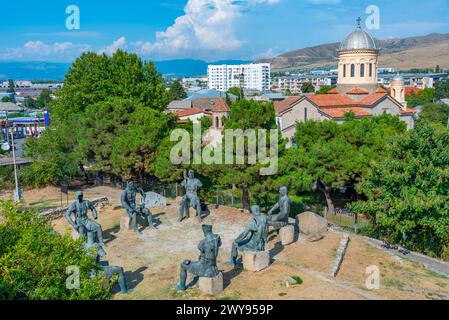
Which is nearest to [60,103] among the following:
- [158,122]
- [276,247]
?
[158,122]

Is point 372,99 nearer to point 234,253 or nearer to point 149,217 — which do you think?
point 149,217

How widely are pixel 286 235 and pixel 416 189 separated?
5.18 metres

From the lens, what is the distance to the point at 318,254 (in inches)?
603

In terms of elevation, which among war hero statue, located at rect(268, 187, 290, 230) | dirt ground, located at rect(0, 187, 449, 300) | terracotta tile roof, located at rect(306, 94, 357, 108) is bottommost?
dirt ground, located at rect(0, 187, 449, 300)

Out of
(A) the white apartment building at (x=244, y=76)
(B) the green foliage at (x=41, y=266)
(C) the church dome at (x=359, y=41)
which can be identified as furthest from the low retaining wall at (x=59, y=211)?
(A) the white apartment building at (x=244, y=76)

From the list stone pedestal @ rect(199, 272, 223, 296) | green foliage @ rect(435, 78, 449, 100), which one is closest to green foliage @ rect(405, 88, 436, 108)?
green foliage @ rect(435, 78, 449, 100)

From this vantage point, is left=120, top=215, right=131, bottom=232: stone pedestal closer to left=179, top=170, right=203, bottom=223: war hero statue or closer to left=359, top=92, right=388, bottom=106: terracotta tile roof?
left=179, top=170, right=203, bottom=223: war hero statue

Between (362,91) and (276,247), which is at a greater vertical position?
(362,91)

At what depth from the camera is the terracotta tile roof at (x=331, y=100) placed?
44094 millimetres

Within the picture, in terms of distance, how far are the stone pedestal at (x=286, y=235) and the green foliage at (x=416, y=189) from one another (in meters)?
3.46

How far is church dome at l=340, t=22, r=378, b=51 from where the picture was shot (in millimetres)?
48250

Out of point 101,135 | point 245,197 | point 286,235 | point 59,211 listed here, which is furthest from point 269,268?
point 101,135
